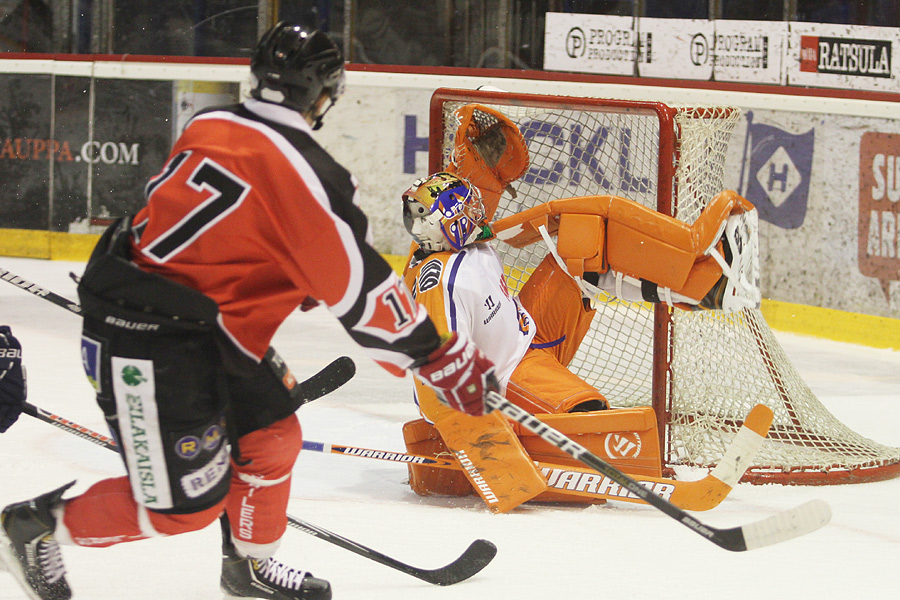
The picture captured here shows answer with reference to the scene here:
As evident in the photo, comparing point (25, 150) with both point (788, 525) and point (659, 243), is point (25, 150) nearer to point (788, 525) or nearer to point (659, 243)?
point (659, 243)

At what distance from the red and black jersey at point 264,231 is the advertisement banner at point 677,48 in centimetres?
452

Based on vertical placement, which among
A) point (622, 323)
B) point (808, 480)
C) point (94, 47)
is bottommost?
point (808, 480)

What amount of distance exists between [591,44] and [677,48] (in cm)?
48

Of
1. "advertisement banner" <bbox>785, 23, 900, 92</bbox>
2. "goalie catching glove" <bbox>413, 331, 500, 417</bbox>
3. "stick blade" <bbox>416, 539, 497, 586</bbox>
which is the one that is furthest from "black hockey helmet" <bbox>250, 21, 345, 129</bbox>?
"advertisement banner" <bbox>785, 23, 900, 92</bbox>

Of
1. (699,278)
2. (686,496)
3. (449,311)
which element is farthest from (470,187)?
(686,496)

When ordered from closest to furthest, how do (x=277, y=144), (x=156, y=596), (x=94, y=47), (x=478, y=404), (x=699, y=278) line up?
(x=277, y=144), (x=478, y=404), (x=156, y=596), (x=699, y=278), (x=94, y=47)

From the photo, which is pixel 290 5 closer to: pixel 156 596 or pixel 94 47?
pixel 94 47

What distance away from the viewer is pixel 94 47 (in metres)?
6.94

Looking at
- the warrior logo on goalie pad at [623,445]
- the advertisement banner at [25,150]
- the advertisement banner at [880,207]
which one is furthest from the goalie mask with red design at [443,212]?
the advertisement banner at [25,150]

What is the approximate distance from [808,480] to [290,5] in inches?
209

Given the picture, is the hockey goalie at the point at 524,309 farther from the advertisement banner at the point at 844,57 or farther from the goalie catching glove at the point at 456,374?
the advertisement banner at the point at 844,57

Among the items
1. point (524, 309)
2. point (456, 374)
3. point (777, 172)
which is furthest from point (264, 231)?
point (777, 172)

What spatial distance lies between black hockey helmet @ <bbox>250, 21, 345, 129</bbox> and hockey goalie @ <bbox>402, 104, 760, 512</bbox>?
947 mm

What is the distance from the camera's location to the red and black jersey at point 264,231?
1508 millimetres
